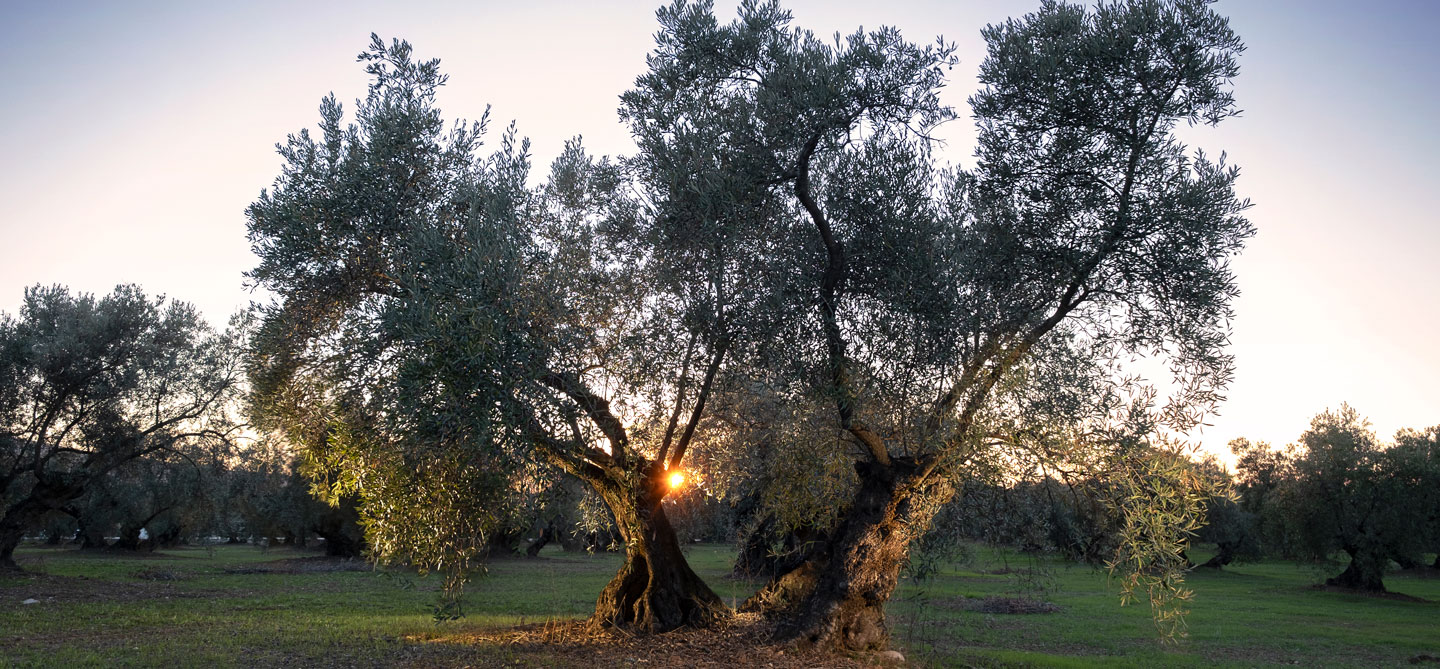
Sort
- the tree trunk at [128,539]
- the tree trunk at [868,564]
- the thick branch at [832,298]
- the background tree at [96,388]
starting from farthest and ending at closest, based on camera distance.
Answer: the tree trunk at [128,539]
the background tree at [96,388]
the tree trunk at [868,564]
the thick branch at [832,298]

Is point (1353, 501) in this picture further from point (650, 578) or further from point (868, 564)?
point (650, 578)

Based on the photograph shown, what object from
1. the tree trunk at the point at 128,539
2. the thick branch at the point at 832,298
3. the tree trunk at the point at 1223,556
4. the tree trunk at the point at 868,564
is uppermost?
the thick branch at the point at 832,298

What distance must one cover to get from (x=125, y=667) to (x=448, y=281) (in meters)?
7.33

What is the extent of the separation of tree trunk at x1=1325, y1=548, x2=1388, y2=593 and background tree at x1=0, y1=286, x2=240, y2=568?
45.3 m

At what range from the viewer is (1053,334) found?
1232cm

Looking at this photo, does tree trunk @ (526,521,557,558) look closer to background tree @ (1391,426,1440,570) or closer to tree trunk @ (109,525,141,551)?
tree trunk @ (109,525,141,551)

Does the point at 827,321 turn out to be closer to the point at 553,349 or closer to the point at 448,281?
the point at 553,349

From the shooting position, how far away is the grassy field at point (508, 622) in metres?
13.1

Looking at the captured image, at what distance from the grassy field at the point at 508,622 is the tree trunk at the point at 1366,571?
1344 millimetres

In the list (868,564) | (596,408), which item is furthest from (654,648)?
(596,408)

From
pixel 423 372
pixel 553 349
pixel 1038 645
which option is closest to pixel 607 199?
pixel 553 349

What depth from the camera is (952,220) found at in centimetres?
1209

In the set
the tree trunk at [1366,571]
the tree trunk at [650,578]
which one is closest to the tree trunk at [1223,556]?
the tree trunk at [1366,571]

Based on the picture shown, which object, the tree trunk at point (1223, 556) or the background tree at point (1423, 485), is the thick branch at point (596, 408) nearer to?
the background tree at point (1423, 485)
